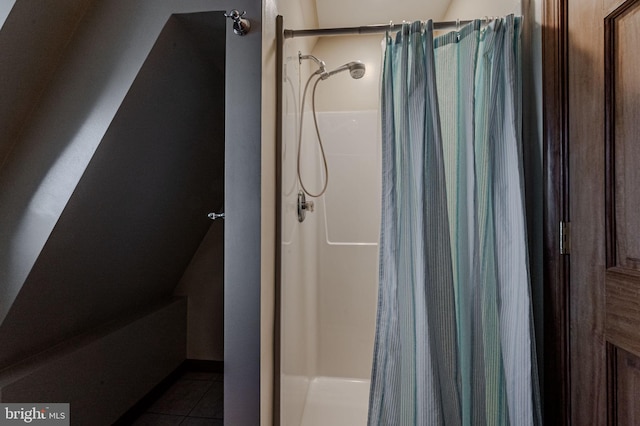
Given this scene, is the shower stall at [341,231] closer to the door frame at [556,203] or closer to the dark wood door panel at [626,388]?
the door frame at [556,203]

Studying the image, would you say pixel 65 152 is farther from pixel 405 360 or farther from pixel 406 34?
pixel 405 360

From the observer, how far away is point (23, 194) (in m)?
1.20

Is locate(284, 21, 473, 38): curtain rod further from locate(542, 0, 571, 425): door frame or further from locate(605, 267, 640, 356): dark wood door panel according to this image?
locate(605, 267, 640, 356): dark wood door panel

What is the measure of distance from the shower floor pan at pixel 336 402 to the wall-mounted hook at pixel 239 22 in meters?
1.87

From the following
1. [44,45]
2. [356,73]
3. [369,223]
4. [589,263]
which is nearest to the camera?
[589,263]

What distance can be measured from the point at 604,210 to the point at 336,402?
1703mm

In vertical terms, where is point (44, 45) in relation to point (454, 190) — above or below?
above

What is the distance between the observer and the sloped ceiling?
6.84ft

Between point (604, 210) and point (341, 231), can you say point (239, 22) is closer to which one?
point (604, 210)

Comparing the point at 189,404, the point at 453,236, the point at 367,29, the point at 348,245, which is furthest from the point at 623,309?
the point at 189,404

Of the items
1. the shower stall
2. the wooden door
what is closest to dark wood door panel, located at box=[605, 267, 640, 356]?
the wooden door

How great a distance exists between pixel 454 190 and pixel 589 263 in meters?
0.45

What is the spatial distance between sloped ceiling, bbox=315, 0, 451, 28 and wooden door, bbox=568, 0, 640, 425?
133cm

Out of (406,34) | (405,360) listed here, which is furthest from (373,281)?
(406,34)
